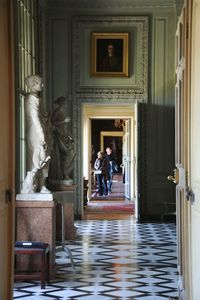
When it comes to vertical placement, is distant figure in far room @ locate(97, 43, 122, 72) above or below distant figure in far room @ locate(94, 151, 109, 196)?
above

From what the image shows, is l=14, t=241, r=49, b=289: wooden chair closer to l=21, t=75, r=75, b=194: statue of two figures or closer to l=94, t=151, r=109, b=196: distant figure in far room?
l=21, t=75, r=75, b=194: statue of two figures

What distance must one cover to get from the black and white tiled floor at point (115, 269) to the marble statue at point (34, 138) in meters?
1.19

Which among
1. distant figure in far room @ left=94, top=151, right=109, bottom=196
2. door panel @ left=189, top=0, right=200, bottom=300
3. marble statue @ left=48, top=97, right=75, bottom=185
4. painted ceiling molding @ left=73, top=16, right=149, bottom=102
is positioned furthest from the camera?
distant figure in far room @ left=94, top=151, right=109, bottom=196

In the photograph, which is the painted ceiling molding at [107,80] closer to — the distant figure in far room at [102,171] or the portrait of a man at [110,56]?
the portrait of a man at [110,56]

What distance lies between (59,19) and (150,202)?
4.54 meters

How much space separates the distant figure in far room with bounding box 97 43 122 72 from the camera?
504 inches

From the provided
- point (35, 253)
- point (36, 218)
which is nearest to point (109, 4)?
point (36, 218)

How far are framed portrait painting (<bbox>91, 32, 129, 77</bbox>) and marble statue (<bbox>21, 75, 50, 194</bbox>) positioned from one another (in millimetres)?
5978

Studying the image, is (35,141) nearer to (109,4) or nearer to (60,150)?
(60,150)

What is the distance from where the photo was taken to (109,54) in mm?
12781

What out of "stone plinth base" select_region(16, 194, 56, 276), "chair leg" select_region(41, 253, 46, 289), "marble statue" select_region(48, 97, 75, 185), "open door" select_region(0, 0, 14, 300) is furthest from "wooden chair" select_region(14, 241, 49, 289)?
"marble statue" select_region(48, 97, 75, 185)

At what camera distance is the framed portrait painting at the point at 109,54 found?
1280cm

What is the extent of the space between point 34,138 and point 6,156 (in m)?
2.53

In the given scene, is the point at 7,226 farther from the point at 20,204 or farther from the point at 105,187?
the point at 105,187
